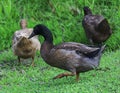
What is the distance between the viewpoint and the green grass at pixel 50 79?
7.46 meters

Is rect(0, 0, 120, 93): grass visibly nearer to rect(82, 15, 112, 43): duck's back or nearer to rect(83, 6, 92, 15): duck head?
rect(82, 15, 112, 43): duck's back

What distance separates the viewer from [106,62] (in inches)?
382

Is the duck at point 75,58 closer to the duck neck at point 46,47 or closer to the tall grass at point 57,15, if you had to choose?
the duck neck at point 46,47

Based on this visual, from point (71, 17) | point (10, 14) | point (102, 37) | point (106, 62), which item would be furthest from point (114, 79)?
point (10, 14)

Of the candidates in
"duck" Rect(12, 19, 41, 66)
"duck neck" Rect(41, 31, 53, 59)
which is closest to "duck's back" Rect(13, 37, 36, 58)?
"duck" Rect(12, 19, 41, 66)

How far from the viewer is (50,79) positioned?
847cm

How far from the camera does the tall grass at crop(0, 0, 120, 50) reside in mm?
11797

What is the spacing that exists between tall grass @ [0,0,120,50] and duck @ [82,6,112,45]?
332mm

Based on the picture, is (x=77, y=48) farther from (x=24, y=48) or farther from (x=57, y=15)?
(x=57, y=15)

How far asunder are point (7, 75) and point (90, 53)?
6.73 ft

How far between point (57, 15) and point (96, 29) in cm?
174

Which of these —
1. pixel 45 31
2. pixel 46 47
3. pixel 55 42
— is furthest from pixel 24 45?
pixel 55 42

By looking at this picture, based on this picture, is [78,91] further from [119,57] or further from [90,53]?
[119,57]

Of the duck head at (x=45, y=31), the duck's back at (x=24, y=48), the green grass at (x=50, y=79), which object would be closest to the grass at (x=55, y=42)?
the green grass at (x=50, y=79)
